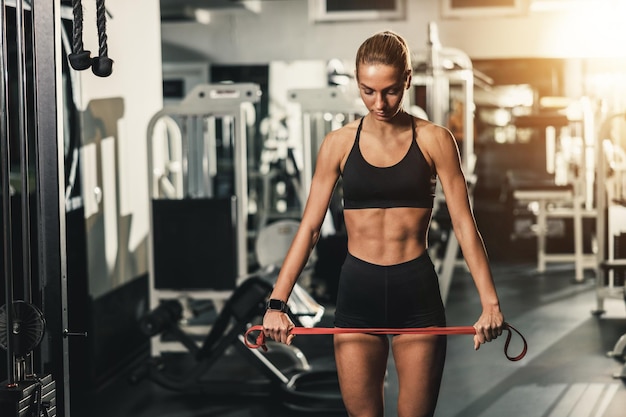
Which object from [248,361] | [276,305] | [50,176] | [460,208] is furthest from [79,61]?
[248,361]

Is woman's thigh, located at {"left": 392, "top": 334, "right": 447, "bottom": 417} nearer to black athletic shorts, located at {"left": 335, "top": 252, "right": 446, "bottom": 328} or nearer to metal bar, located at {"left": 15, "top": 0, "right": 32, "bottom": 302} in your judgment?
black athletic shorts, located at {"left": 335, "top": 252, "right": 446, "bottom": 328}

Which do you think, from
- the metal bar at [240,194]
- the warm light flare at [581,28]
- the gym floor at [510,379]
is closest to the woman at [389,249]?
the gym floor at [510,379]

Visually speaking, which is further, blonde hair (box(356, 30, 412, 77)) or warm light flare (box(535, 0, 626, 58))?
warm light flare (box(535, 0, 626, 58))

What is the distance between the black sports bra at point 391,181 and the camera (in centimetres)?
246

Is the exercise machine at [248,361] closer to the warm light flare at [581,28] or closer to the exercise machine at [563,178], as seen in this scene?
the exercise machine at [563,178]

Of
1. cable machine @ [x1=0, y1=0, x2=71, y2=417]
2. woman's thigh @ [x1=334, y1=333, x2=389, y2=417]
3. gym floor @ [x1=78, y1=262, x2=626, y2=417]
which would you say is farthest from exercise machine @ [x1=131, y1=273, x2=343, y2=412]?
woman's thigh @ [x1=334, y1=333, x2=389, y2=417]

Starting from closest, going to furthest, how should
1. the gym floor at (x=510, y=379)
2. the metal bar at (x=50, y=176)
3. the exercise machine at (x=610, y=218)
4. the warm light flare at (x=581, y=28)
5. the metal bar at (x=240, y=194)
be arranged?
the metal bar at (x=50, y=176), the gym floor at (x=510, y=379), the metal bar at (x=240, y=194), the exercise machine at (x=610, y=218), the warm light flare at (x=581, y=28)

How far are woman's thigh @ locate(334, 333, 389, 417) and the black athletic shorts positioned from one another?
2.0 inches

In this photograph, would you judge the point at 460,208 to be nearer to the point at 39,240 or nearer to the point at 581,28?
the point at 39,240

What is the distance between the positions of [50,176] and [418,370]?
4.08 ft

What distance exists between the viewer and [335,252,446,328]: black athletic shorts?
2520 millimetres

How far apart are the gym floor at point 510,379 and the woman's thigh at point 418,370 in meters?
1.95

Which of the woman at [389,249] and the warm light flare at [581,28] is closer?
the woman at [389,249]

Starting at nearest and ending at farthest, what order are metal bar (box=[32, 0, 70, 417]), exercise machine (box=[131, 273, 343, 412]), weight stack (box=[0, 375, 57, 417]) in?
weight stack (box=[0, 375, 57, 417])
metal bar (box=[32, 0, 70, 417])
exercise machine (box=[131, 273, 343, 412])
